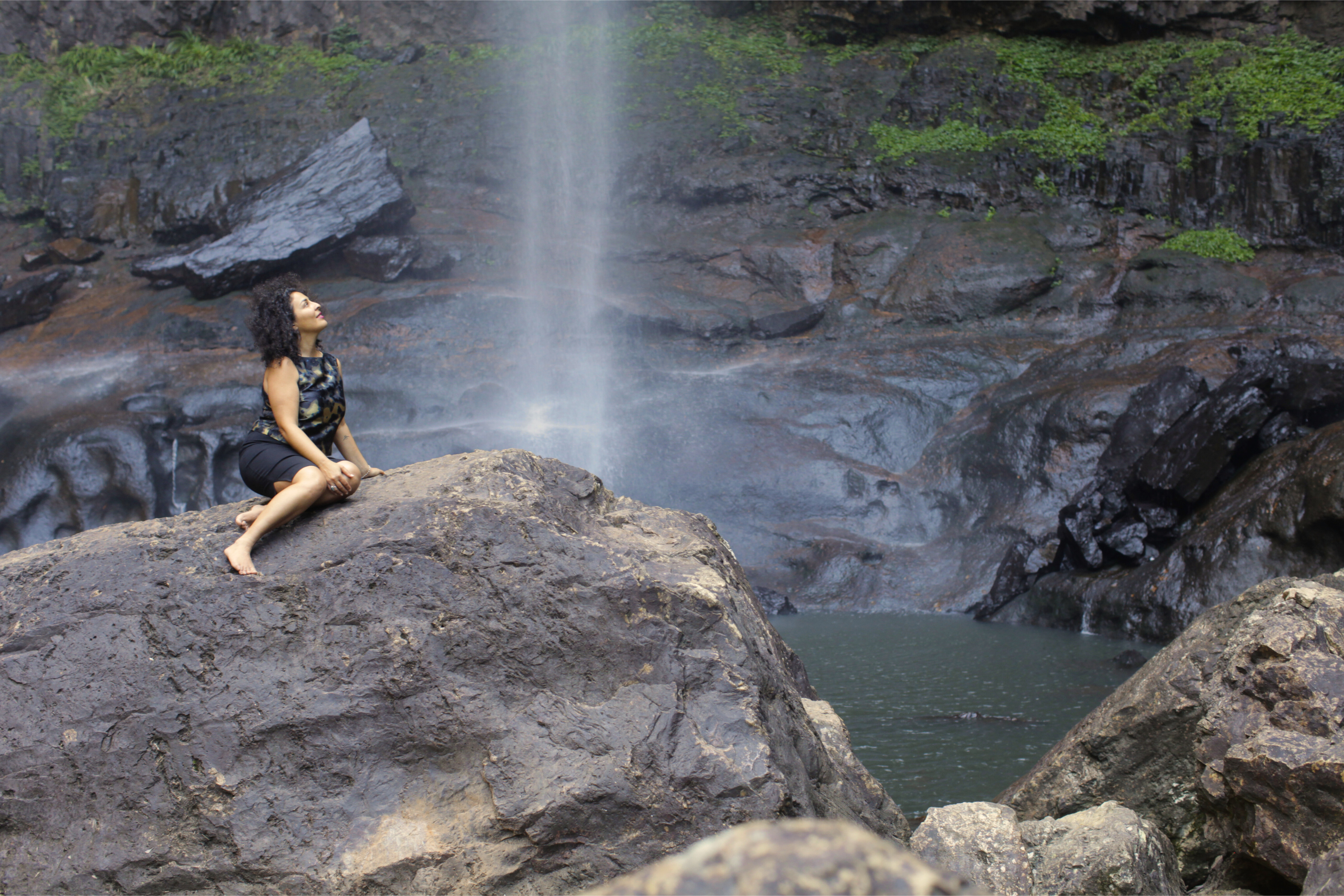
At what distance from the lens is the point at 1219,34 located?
1791 cm

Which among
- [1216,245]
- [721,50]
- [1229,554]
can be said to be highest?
[721,50]

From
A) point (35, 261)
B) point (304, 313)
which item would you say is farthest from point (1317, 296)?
point (35, 261)

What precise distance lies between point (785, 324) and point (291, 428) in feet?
40.1

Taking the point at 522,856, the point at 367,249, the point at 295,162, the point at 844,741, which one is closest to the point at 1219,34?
the point at 367,249

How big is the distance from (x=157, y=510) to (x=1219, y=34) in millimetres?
20955

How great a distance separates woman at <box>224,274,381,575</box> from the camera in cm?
293

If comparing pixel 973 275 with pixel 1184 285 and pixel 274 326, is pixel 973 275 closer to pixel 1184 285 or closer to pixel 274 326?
pixel 1184 285

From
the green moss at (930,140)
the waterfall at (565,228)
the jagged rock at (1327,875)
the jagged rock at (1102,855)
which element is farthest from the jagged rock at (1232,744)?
the green moss at (930,140)

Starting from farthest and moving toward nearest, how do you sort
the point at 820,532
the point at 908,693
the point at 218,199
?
1. the point at 218,199
2. the point at 820,532
3. the point at 908,693

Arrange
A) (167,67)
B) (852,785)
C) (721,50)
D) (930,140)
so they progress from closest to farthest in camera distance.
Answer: (852,785), (930,140), (167,67), (721,50)

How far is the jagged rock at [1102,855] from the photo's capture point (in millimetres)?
2766

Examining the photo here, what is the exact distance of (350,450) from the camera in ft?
11.5

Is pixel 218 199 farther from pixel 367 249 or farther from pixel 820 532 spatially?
pixel 820 532

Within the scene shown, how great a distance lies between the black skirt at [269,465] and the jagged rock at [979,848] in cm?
247
